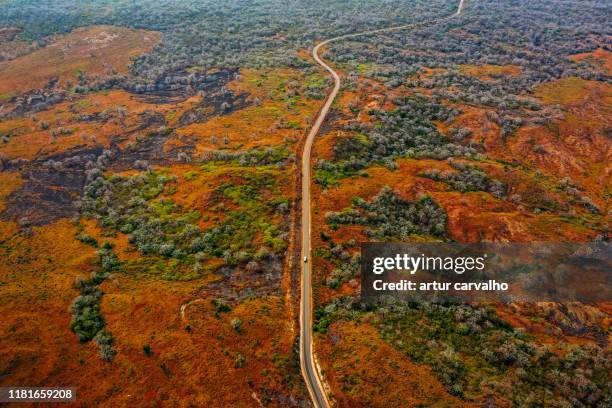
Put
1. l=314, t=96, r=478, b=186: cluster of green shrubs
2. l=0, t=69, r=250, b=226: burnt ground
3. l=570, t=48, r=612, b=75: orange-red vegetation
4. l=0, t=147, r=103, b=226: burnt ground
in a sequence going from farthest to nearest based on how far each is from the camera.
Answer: l=570, t=48, r=612, b=75: orange-red vegetation → l=314, t=96, r=478, b=186: cluster of green shrubs → l=0, t=69, r=250, b=226: burnt ground → l=0, t=147, r=103, b=226: burnt ground

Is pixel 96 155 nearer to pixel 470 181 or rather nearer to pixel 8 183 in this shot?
pixel 8 183

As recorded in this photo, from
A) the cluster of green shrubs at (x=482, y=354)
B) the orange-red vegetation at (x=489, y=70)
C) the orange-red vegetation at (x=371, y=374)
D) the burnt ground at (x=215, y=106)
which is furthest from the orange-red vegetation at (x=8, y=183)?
the orange-red vegetation at (x=489, y=70)

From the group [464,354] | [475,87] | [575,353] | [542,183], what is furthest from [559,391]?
[475,87]

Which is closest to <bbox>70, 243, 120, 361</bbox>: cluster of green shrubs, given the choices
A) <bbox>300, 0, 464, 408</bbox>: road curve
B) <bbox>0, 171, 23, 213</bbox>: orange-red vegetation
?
<bbox>300, 0, 464, 408</bbox>: road curve

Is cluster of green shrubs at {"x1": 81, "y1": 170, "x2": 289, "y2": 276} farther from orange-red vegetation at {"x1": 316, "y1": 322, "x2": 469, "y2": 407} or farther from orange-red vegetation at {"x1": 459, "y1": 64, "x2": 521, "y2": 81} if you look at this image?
orange-red vegetation at {"x1": 459, "y1": 64, "x2": 521, "y2": 81}

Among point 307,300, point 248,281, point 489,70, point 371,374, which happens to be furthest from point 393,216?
point 489,70

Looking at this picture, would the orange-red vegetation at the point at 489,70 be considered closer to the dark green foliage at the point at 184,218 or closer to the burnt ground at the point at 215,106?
the burnt ground at the point at 215,106
